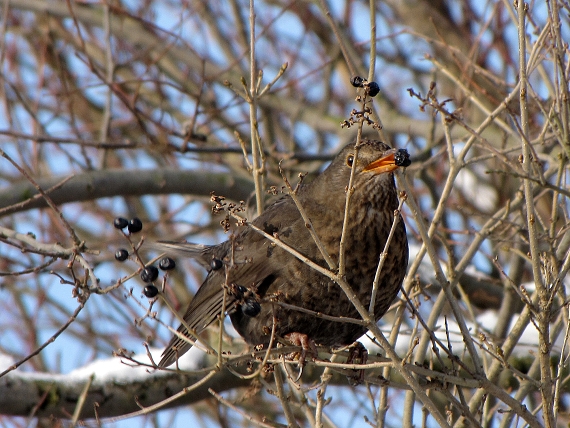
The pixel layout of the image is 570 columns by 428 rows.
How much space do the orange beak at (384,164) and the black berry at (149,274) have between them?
123 centimetres

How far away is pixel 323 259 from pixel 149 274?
116 centimetres

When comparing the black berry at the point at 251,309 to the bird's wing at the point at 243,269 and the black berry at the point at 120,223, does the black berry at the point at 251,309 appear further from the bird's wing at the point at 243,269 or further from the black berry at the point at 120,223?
the bird's wing at the point at 243,269

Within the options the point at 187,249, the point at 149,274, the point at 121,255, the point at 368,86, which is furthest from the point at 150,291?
the point at 187,249

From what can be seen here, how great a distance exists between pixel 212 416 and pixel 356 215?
178 inches

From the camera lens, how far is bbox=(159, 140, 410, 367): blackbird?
386 centimetres

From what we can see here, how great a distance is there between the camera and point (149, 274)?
9.68 ft

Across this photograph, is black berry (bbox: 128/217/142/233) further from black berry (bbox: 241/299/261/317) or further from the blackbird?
the blackbird

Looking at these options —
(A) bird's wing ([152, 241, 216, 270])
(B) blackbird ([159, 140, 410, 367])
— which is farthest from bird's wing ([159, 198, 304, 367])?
(A) bird's wing ([152, 241, 216, 270])

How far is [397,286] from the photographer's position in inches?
153

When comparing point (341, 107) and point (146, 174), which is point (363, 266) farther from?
point (341, 107)

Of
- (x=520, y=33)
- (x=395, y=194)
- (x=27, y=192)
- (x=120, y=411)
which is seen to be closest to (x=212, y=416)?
(x=120, y=411)

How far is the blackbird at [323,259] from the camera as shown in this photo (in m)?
3.86

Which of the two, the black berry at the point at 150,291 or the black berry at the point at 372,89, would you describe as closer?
the black berry at the point at 372,89

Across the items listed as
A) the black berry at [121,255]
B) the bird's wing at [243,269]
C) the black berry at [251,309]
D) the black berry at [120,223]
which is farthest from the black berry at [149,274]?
the bird's wing at [243,269]
